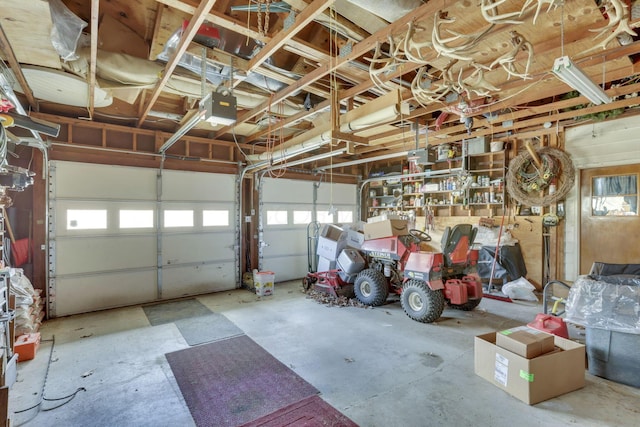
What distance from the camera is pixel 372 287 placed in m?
4.67

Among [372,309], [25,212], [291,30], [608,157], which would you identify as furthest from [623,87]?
[25,212]

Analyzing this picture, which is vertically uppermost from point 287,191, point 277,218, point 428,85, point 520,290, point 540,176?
point 428,85

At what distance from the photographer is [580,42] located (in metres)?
2.22

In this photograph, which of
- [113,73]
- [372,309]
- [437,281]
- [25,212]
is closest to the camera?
[113,73]

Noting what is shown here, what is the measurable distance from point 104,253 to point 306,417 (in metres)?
4.25

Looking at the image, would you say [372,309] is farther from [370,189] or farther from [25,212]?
[25,212]

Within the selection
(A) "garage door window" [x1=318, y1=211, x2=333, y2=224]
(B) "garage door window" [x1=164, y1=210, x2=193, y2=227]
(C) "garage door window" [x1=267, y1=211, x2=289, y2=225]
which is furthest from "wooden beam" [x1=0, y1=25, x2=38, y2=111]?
(A) "garage door window" [x1=318, y1=211, x2=333, y2=224]

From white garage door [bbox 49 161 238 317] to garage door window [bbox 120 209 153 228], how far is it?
0.01 metres

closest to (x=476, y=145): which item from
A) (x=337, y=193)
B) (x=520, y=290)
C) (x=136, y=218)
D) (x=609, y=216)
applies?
(x=609, y=216)

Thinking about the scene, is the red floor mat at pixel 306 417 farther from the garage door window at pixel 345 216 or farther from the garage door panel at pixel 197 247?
the garage door window at pixel 345 216

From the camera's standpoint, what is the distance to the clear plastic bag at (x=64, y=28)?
210 cm

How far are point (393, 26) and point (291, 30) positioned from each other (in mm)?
695

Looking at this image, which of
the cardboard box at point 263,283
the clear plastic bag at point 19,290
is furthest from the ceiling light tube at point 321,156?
the clear plastic bag at point 19,290

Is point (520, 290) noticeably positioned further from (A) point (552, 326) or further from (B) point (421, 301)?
(A) point (552, 326)
